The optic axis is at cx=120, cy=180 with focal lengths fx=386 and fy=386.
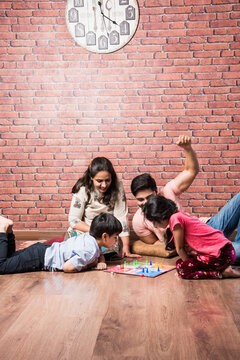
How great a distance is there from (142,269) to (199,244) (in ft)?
1.59

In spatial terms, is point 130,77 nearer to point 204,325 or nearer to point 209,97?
point 209,97

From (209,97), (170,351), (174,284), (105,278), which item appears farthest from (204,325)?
(209,97)

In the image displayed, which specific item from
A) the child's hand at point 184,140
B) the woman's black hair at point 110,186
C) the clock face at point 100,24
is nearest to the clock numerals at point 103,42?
the clock face at point 100,24

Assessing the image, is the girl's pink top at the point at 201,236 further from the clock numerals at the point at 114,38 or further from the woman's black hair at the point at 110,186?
the clock numerals at the point at 114,38

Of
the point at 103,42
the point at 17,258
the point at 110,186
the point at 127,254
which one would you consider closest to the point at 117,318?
the point at 17,258

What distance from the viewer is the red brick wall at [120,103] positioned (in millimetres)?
4145

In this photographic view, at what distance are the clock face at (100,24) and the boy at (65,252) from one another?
Answer: 2.19 metres

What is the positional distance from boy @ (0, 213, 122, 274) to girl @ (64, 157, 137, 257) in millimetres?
433

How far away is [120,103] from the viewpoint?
4250mm

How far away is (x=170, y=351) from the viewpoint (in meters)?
1.61

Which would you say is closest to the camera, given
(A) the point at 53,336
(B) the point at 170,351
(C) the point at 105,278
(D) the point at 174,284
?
(B) the point at 170,351

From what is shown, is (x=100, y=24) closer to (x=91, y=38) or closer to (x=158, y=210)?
(x=91, y=38)

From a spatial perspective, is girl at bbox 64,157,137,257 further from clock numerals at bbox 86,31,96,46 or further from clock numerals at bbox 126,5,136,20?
clock numerals at bbox 126,5,136,20

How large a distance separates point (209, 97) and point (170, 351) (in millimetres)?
3121
